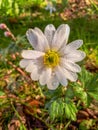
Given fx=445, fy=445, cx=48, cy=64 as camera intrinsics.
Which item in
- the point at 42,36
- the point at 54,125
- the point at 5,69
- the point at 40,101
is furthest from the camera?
the point at 5,69

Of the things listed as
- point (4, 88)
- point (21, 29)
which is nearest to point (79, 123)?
point (4, 88)

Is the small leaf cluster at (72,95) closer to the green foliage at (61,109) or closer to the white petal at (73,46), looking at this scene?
the green foliage at (61,109)

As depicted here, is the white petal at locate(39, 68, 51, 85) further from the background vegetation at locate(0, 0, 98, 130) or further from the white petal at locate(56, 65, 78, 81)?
the background vegetation at locate(0, 0, 98, 130)

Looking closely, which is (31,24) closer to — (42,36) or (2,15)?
(2,15)

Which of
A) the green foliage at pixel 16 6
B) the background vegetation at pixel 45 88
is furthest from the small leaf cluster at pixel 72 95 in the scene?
the green foliage at pixel 16 6

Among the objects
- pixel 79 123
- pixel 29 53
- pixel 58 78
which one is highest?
pixel 29 53

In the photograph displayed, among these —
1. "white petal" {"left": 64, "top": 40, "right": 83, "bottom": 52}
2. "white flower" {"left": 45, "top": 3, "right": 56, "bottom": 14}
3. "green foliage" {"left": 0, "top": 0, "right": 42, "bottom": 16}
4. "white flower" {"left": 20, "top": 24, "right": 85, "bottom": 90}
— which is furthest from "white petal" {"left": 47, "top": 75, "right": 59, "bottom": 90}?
"white flower" {"left": 45, "top": 3, "right": 56, "bottom": 14}
